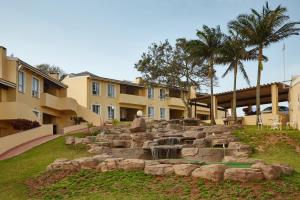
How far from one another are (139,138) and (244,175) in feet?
45.4

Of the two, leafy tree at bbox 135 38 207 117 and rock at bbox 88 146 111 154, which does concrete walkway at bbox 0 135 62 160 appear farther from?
leafy tree at bbox 135 38 207 117

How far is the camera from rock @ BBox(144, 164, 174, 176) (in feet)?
47.5

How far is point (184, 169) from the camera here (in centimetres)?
1416

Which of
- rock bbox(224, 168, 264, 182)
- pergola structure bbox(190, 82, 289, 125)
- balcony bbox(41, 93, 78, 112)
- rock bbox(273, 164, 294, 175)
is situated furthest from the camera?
balcony bbox(41, 93, 78, 112)

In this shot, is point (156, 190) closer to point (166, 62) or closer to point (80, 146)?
point (80, 146)

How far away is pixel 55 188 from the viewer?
1481 centimetres

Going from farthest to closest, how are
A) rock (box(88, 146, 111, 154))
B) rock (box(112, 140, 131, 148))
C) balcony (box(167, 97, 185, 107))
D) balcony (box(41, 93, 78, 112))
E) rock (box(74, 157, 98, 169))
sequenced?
balcony (box(167, 97, 185, 107)), balcony (box(41, 93, 78, 112)), rock (box(112, 140, 131, 148)), rock (box(88, 146, 111, 154)), rock (box(74, 157, 98, 169))

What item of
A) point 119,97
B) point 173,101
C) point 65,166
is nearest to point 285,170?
point 65,166

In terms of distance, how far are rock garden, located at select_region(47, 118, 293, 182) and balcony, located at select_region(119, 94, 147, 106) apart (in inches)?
894

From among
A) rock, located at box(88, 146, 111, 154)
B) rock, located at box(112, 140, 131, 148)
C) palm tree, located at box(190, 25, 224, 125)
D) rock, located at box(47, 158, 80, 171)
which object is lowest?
rock, located at box(47, 158, 80, 171)

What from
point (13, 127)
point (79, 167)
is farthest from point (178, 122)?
point (79, 167)

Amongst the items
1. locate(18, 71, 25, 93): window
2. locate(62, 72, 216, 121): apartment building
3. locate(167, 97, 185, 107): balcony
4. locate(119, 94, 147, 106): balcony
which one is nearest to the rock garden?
locate(18, 71, 25, 93): window

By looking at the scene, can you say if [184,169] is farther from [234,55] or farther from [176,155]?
[234,55]

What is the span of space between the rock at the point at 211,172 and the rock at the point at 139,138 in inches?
479
